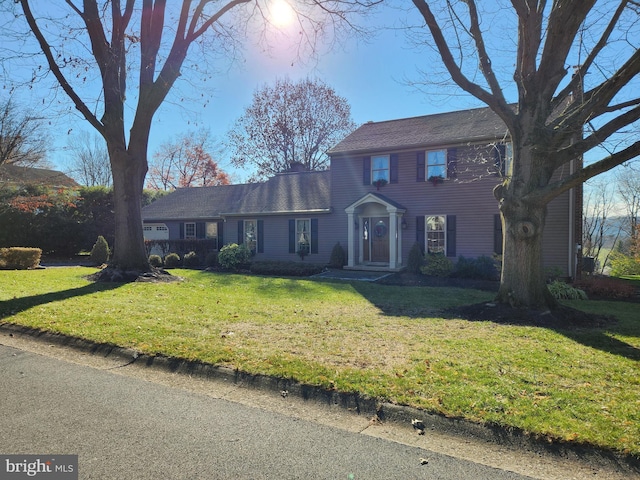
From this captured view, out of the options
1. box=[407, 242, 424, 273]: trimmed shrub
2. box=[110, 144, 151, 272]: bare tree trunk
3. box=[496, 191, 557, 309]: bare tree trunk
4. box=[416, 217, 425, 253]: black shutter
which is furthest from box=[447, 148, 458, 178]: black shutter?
box=[110, 144, 151, 272]: bare tree trunk

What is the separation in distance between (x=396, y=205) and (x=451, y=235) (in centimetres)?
252

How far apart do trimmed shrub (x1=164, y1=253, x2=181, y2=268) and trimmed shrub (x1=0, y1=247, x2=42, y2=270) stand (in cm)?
553

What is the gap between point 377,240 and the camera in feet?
60.0

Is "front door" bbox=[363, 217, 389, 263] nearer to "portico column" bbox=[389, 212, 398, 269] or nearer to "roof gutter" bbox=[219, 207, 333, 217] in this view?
"portico column" bbox=[389, 212, 398, 269]

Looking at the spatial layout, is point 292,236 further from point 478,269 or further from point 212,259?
point 478,269

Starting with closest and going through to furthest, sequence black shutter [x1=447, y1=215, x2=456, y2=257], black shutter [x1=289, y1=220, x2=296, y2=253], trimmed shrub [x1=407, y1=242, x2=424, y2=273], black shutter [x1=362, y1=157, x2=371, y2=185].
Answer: trimmed shrub [x1=407, y1=242, x2=424, y2=273] → black shutter [x1=447, y1=215, x2=456, y2=257] → black shutter [x1=362, y1=157, x2=371, y2=185] → black shutter [x1=289, y1=220, x2=296, y2=253]

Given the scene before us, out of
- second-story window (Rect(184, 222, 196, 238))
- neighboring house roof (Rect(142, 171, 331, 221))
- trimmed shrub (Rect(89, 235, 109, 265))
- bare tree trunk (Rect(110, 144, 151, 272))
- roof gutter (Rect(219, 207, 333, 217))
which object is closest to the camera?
bare tree trunk (Rect(110, 144, 151, 272))

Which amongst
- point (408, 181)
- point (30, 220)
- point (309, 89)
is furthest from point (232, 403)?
point (309, 89)

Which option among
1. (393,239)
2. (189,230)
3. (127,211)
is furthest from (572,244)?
(189,230)

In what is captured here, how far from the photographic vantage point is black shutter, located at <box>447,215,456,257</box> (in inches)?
645

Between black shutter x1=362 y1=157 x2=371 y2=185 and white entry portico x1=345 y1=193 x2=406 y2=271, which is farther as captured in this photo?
black shutter x1=362 y1=157 x2=371 y2=185

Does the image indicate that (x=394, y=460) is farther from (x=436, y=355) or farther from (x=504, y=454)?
(x=436, y=355)

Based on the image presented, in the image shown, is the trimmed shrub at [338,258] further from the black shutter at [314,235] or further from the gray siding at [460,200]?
the black shutter at [314,235]

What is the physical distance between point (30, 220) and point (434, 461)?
94.1 feet
